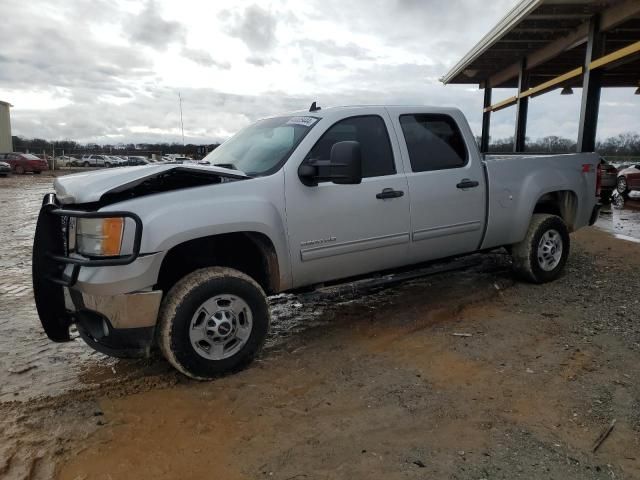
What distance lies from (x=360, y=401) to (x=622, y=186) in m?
17.4

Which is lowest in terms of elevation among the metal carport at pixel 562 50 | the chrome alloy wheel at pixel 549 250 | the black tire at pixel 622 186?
the chrome alloy wheel at pixel 549 250

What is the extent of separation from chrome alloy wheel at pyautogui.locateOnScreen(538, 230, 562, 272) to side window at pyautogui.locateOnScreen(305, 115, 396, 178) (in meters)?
2.38

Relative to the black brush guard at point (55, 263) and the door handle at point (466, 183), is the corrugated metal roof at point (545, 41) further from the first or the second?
the black brush guard at point (55, 263)

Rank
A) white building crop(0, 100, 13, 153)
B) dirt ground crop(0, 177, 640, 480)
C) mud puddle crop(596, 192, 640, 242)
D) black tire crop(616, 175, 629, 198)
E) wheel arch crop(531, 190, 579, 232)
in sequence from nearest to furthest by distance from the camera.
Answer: dirt ground crop(0, 177, 640, 480)
wheel arch crop(531, 190, 579, 232)
mud puddle crop(596, 192, 640, 242)
black tire crop(616, 175, 629, 198)
white building crop(0, 100, 13, 153)

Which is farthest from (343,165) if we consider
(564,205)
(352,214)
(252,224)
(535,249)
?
(564,205)

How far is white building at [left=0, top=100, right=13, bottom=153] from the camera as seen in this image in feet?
166

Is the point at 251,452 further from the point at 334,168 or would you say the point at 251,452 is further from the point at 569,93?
the point at 569,93

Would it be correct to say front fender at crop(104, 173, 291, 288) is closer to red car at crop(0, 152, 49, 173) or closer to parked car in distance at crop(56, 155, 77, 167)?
red car at crop(0, 152, 49, 173)

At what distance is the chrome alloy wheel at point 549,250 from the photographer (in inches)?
227

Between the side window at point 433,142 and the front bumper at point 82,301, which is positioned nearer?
the front bumper at point 82,301

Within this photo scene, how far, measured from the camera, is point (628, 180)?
55.6 ft

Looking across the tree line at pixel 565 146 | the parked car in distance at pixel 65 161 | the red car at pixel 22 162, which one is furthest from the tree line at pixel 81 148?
Result: the tree line at pixel 565 146

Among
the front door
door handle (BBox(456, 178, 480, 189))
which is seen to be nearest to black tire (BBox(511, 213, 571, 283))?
door handle (BBox(456, 178, 480, 189))

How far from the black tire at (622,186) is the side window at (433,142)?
14.9 metres
